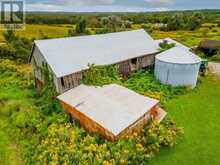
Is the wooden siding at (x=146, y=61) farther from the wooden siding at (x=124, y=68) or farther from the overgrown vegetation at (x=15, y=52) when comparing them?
the overgrown vegetation at (x=15, y=52)

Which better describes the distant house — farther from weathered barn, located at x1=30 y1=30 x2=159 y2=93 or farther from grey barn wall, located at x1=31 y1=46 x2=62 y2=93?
grey barn wall, located at x1=31 y1=46 x2=62 y2=93

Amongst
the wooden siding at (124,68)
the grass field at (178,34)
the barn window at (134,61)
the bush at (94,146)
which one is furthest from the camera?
the grass field at (178,34)

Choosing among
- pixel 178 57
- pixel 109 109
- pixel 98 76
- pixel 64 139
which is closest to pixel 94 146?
pixel 64 139

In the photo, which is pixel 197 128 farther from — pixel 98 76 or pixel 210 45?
pixel 210 45

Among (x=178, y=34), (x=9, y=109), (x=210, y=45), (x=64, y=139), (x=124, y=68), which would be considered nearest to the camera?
(x=64, y=139)

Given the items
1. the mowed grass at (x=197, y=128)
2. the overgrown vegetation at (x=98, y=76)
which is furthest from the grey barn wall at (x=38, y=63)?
the mowed grass at (x=197, y=128)
